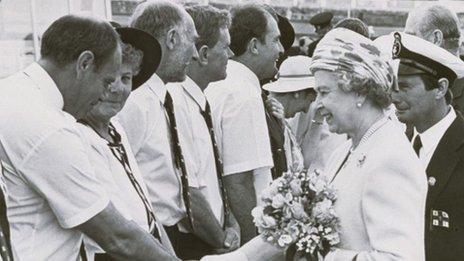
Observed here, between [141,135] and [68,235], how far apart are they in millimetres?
1172

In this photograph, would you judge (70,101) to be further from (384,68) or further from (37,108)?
(384,68)

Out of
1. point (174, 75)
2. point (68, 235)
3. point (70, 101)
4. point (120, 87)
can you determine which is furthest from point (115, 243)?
point (174, 75)

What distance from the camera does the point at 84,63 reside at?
3328mm

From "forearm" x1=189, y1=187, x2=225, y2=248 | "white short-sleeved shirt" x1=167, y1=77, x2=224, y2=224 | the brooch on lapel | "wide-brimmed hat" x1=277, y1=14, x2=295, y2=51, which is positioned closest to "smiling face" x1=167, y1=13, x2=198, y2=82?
"white short-sleeved shirt" x1=167, y1=77, x2=224, y2=224

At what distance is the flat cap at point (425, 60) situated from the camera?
4.00m

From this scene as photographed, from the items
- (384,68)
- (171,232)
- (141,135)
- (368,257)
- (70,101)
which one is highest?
(384,68)

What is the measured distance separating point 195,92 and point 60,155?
6.02 feet

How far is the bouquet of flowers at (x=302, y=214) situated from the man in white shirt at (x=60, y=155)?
1.58 feet

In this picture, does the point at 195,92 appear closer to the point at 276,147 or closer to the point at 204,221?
the point at 204,221

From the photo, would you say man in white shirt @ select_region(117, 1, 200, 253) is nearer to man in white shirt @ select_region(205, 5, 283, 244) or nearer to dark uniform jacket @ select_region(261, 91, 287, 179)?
man in white shirt @ select_region(205, 5, 283, 244)

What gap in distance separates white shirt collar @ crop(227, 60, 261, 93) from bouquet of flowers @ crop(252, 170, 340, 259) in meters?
2.23

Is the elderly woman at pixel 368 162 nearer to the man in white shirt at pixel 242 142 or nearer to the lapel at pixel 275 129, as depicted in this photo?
the man in white shirt at pixel 242 142

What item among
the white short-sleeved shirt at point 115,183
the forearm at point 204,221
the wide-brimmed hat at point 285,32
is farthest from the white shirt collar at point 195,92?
the wide-brimmed hat at point 285,32

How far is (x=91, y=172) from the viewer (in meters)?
3.20
